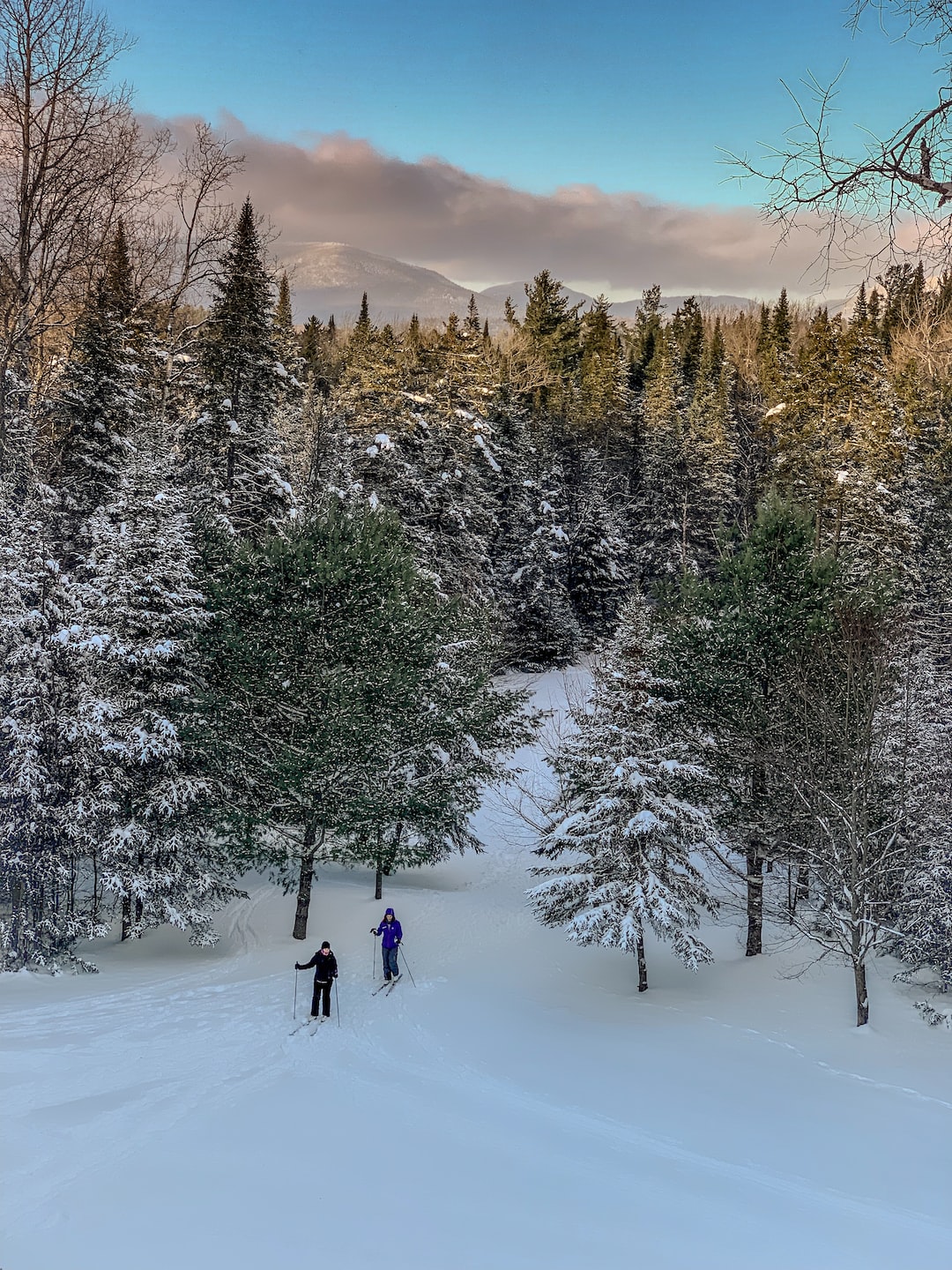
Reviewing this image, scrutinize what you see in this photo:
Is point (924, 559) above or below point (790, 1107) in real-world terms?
above

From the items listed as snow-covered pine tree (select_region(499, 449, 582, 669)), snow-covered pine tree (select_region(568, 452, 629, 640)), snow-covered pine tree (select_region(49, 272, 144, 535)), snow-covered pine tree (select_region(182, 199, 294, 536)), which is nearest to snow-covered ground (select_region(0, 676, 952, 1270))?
snow-covered pine tree (select_region(182, 199, 294, 536))

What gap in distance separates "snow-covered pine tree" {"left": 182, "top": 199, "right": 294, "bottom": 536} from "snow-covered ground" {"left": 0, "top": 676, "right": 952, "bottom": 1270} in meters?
12.5

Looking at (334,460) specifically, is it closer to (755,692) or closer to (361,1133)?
(755,692)

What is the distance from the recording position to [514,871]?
1033 inches

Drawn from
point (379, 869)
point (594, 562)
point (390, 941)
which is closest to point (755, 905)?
point (390, 941)

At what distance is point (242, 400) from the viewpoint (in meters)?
22.3

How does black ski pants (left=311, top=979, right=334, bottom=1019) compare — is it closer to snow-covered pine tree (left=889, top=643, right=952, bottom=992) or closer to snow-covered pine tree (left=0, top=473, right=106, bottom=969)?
snow-covered pine tree (left=0, top=473, right=106, bottom=969)

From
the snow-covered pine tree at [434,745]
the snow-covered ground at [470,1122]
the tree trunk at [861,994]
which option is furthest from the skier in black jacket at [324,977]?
the tree trunk at [861,994]

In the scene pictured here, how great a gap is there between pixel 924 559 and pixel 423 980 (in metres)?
23.8

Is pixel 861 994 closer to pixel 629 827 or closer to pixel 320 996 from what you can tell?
pixel 629 827

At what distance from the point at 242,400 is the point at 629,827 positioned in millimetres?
16621

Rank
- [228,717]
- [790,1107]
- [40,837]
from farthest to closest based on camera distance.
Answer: [228,717] < [40,837] < [790,1107]

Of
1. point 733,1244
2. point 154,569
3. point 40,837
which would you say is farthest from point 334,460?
point 733,1244

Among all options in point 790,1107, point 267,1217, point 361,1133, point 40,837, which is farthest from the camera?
point 40,837
